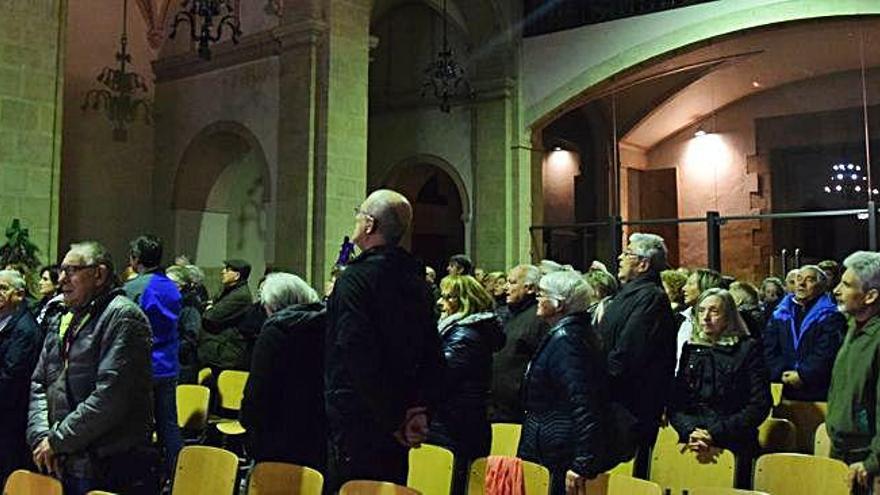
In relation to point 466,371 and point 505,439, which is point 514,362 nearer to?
point 505,439

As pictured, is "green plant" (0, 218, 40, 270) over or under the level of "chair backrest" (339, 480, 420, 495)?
over

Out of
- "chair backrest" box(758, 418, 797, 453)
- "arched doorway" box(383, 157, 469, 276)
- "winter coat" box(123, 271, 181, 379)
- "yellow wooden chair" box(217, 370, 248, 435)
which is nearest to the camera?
"chair backrest" box(758, 418, 797, 453)

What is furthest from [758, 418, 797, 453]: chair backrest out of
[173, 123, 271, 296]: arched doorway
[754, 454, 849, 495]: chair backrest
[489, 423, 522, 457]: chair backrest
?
[173, 123, 271, 296]: arched doorway

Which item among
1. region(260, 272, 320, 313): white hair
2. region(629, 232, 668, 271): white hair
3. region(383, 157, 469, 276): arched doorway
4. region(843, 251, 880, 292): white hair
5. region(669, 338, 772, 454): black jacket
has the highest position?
region(383, 157, 469, 276): arched doorway

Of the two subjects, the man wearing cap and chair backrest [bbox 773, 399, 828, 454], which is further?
the man wearing cap

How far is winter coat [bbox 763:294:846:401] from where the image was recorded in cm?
462

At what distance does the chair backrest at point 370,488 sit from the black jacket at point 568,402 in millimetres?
763

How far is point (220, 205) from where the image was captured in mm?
13250

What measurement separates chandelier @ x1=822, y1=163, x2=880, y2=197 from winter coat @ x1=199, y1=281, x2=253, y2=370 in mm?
7493

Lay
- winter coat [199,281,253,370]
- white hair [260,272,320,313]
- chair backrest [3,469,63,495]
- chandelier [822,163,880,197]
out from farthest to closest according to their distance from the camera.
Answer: chandelier [822,163,880,197]
winter coat [199,281,253,370]
white hair [260,272,320,313]
chair backrest [3,469,63,495]

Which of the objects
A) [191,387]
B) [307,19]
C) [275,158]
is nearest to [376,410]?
[191,387]

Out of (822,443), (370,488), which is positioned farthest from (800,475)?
(370,488)

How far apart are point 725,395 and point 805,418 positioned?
1.01 metres

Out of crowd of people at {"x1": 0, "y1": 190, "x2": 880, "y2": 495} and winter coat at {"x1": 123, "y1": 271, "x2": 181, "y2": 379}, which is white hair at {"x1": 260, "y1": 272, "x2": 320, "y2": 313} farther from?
winter coat at {"x1": 123, "y1": 271, "x2": 181, "y2": 379}
